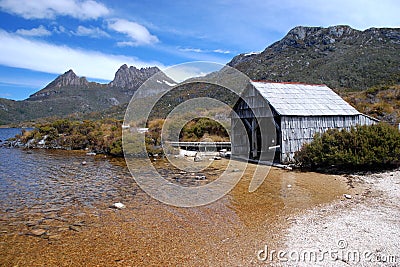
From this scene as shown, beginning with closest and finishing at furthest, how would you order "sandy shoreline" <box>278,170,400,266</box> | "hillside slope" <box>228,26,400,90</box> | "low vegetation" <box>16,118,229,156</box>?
"sandy shoreline" <box>278,170,400,266</box>
"low vegetation" <box>16,118,229,156</box>
"hillside slope" <box>228,26,400,90</box>

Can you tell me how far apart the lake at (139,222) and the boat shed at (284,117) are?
2847 mm

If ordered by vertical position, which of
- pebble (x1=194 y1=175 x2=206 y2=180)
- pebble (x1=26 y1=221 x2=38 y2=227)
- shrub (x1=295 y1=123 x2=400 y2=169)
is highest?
shrub (x1=295 y1=123 x2=400 y2=169)

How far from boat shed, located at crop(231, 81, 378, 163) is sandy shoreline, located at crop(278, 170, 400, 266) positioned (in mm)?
5984

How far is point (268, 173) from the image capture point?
14.2m

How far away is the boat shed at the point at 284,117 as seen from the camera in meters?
15.5

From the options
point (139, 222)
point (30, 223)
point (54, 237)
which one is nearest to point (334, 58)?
point (139, 222)

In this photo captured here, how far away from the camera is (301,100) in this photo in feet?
55.4

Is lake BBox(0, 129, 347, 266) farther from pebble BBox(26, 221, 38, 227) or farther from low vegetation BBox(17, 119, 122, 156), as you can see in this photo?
low vegetation BBox(17, 119, 122, 156)

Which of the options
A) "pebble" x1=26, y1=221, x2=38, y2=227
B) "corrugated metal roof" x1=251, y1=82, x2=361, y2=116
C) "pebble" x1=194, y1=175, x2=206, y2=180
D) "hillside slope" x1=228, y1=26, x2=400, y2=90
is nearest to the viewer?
"pebble" x1=26, y1=221, x2=38, y2=227

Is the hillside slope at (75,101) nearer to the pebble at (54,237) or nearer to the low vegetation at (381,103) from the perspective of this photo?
the low vegetation at (381,103)

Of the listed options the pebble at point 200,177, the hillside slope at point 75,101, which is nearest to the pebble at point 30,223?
the pebble at point 200,177

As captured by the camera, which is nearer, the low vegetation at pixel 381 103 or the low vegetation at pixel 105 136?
the low vegetation at pixel 381 103

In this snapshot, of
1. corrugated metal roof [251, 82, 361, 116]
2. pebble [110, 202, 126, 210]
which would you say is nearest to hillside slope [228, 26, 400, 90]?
corrugated metal roof [251, 82, 361, 116]

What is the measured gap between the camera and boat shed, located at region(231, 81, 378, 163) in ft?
50.9
